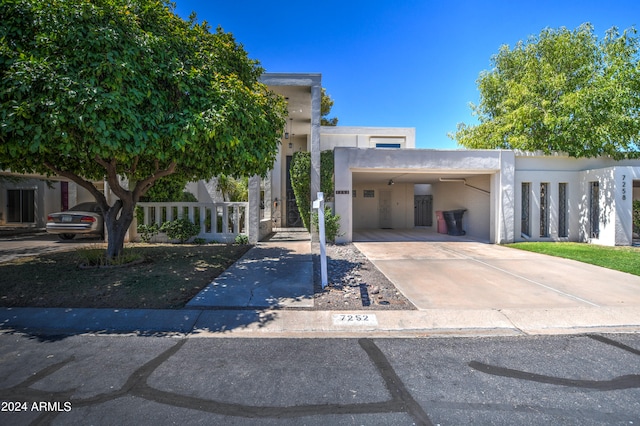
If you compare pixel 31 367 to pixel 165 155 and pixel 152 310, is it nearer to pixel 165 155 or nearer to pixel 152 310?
pixel 152 310

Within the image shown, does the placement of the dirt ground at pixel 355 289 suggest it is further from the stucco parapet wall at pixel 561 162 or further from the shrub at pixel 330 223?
the stucco parapet wall at pixel 561 162

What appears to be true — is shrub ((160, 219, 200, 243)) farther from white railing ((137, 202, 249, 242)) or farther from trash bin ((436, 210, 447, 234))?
trash bin ((436, 210, 447, 234))

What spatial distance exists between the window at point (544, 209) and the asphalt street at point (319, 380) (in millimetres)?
9935

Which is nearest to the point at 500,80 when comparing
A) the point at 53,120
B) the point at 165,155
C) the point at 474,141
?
the point at 474,141

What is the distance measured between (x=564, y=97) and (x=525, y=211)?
17.2 feet

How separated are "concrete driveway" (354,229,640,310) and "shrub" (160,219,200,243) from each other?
6291 millimetres

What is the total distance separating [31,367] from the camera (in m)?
3.24

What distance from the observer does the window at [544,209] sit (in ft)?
41.1

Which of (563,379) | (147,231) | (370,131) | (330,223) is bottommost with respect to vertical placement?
(563,379)

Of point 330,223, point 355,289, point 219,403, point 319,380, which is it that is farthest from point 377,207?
point 219,403

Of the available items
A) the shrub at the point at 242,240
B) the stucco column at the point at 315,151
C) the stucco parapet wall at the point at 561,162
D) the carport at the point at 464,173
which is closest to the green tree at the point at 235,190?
the shrub at the point at 242,240

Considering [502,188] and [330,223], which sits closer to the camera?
[330,223]

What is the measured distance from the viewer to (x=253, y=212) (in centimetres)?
1165

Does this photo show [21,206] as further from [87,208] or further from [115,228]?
[115,228]
